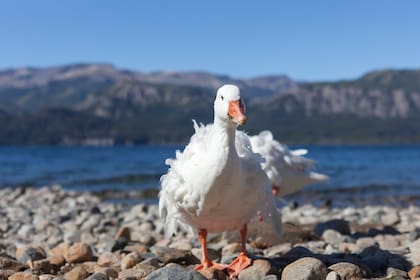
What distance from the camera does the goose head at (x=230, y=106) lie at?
19.3ft

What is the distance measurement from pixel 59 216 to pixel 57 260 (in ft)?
28.0

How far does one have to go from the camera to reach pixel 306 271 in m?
6.02

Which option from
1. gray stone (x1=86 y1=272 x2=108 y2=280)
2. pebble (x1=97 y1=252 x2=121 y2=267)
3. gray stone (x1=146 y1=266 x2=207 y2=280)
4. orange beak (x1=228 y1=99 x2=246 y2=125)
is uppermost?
orange beak (x1=228 y1=99 x2=246 y2=125)

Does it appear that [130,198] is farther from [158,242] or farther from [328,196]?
[158,242]

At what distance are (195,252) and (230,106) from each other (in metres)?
3.90

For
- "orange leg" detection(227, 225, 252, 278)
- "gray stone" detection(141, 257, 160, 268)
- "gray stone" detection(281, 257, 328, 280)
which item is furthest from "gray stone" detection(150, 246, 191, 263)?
"gray stone" detection(281, 257, 328, 280)

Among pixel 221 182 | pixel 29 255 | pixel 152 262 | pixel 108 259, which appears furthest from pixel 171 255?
pixel 29 255

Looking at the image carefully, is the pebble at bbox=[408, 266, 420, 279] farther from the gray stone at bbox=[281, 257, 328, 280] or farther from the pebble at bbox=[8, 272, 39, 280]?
the pebble at bbox=[8, 272, 39, 280]

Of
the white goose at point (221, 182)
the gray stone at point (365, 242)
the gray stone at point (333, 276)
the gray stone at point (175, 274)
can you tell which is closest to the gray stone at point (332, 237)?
the gray stone at point (365, 242)

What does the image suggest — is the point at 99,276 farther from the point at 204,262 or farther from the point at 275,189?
the point at 275,189

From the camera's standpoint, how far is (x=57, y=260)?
26.9 feet

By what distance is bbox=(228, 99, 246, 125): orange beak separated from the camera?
5805 millimetres

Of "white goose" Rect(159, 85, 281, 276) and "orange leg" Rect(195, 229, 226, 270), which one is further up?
"white goose" Rect(159, 85, 281, 276)

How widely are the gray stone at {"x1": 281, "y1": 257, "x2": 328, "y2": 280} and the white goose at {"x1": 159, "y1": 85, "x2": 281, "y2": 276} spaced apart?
76 centimetres
